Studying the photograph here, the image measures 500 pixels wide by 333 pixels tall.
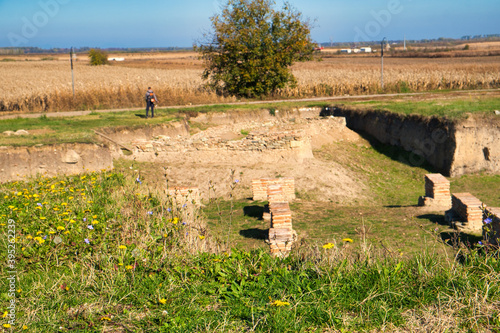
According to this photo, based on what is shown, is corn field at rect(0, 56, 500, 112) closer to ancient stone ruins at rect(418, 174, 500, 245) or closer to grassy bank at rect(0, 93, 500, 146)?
grassy bank at rect(0, 93, 500, 146)

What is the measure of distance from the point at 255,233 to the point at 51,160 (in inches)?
279

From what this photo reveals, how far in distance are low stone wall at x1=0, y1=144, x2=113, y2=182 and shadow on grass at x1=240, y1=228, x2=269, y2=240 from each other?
5.53 metres

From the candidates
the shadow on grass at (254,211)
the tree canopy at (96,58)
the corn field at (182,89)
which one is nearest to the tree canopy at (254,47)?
the corn field at (182,89)

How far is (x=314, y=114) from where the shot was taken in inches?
948

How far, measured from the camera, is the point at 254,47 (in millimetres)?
26625

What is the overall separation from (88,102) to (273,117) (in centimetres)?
985

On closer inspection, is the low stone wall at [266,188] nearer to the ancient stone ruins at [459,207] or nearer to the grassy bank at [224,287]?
the ancient stone ruins at [459,207]

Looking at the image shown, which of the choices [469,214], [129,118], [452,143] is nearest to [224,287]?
[469,214]

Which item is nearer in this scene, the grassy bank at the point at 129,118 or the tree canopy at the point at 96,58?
the grassy bank at the point at 129,118

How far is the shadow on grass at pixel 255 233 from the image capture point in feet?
31.5

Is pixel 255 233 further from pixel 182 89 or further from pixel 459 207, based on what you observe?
pixel 182 89

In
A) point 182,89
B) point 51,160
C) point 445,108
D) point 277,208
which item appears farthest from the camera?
point 182,89

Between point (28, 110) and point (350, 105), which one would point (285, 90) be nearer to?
point (350, 105)

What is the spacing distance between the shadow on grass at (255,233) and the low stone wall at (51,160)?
5.53 metres
